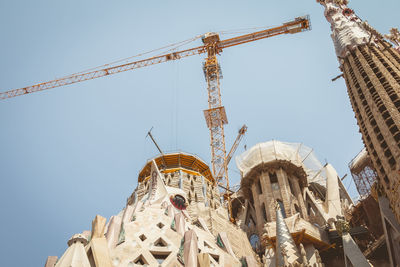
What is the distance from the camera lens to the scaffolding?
4322 cm

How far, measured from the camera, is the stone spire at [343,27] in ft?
118

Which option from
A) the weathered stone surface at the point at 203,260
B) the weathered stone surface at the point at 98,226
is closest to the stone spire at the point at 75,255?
the weathered stone surface at the point at 98,226

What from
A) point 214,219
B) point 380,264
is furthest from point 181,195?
point 380,264

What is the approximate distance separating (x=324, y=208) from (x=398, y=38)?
17.4 metres

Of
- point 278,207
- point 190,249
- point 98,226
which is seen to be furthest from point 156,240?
point 278,207

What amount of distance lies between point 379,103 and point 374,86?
87.0 inches

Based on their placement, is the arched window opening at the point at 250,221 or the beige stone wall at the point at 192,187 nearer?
the beige stone wall at the point at 192,187

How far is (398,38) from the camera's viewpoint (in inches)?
1537

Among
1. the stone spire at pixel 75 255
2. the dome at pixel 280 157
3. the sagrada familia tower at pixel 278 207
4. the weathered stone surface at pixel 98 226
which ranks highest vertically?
the dome at pixel 280 157

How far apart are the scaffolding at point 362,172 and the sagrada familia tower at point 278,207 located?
2014 mm

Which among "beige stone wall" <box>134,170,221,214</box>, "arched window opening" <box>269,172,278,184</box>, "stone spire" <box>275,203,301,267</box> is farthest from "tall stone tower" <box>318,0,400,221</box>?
"beige stone wall" <box>134,170,221,214</box>

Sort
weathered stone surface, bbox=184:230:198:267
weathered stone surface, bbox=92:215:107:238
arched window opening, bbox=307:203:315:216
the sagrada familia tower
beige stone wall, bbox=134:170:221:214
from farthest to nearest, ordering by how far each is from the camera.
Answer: arched window opening, bbox=307:203:315:216 → beige stone wall, bbox=134:170:221:214 → the sagrada familia tower → weathered stone surface, bbox=184:230:198:267 → weathered stone surface, bbox=92:215:107:238

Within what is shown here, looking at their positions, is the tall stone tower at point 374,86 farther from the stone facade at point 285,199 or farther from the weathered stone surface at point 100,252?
the weathered stone surface at point 100,252

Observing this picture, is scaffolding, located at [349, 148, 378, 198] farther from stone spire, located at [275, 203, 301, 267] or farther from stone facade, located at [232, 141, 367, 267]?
stone spire, located at [275, 203, 301, 267]
